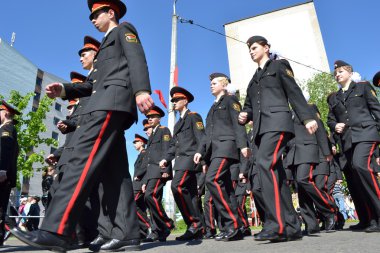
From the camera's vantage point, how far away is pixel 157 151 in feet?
22.6

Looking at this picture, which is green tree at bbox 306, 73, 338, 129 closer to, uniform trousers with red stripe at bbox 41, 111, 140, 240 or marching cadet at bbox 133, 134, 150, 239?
marching cadet at bbox 133, 134, 150, 239

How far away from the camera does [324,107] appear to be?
27516 millimetres

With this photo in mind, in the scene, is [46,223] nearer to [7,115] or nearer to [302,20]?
[7,115]

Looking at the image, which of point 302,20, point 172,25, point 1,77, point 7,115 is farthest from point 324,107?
point 1,77

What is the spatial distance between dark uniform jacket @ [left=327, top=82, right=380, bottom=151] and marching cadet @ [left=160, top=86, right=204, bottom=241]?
7.14ft

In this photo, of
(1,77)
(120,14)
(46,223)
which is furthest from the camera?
(1,77)

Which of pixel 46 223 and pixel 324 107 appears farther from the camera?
pixel 324 107

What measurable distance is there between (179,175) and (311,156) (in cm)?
209

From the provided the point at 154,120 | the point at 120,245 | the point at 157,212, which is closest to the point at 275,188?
the point at 120,245

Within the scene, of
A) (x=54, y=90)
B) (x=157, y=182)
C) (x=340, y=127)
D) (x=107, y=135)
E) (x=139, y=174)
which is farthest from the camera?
(x=139, y=174)

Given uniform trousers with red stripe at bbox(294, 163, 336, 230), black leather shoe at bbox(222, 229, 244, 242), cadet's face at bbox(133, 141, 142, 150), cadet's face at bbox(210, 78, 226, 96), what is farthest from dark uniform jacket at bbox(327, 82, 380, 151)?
cadet's face at bbox(133, 141, 142, 150)

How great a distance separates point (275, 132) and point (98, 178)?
6.06ft

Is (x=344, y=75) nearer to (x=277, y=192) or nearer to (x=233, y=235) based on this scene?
(x=277, y=192)

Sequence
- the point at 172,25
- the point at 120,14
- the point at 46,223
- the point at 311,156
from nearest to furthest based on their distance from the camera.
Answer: the point at 46,223 < the point at 120,14 < the point at 311,156 < the point at 172,25
